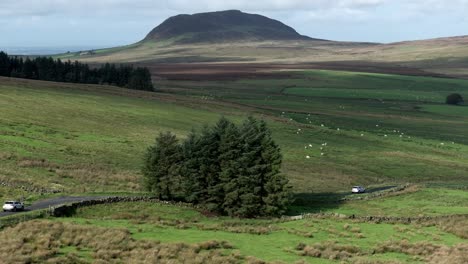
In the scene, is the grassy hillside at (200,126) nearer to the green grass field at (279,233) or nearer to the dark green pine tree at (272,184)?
the green grass field at (279,233)

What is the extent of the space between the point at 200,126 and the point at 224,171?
45410mm

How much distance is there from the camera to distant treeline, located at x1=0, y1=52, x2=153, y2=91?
506 ft

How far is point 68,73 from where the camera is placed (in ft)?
524

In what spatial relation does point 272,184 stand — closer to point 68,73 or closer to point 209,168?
point 209,168

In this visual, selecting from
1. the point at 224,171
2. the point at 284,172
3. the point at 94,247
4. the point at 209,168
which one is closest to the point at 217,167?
the point at 209,168

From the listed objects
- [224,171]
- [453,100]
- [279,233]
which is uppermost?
[224,171]

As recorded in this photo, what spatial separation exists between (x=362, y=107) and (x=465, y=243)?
108986 mm

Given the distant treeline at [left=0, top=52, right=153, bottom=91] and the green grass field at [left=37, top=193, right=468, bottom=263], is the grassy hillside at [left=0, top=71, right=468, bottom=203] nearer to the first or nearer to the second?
the green grass field at [left=37, top=193, right=468, bottom=263]

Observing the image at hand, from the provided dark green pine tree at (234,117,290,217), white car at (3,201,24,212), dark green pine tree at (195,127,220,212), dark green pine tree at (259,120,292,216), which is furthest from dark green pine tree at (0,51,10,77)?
white car at (3,201,24,212)

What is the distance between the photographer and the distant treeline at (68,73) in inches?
6078

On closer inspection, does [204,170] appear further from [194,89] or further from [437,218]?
[194,89]

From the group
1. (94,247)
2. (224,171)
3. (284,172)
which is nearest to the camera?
(94,247)

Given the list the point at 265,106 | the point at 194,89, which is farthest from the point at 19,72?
the point at 265,106

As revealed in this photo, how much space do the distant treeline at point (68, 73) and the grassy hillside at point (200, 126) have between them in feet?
54.9
